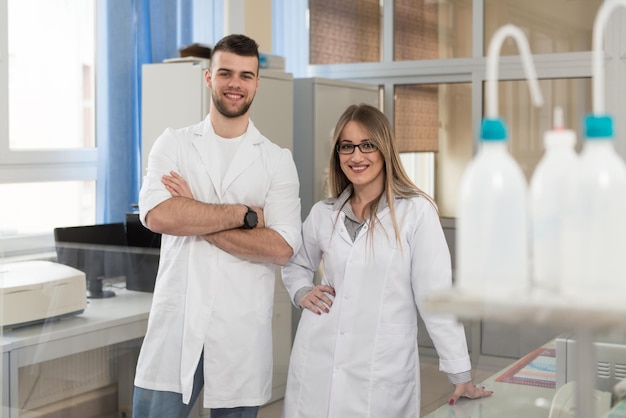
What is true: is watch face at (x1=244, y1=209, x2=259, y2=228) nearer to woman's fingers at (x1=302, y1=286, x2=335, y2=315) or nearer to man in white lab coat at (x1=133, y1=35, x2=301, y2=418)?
man in white lab coat at (x1=133, y1=35, x2=301, y2=418)

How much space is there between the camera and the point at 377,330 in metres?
2.18

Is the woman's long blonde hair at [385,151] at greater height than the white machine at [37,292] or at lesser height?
greater

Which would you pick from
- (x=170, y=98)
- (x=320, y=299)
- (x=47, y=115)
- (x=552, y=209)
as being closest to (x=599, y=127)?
(x=552, y=209)

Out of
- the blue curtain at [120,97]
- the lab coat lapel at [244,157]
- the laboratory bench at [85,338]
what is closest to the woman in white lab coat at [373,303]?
the lab coat lapel at [244,157]

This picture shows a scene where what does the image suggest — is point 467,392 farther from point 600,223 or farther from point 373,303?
point 600,223

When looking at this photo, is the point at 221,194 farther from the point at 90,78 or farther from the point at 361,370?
the point at 90,78

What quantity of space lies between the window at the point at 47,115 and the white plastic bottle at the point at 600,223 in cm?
270

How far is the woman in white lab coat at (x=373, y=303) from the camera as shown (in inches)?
85.1

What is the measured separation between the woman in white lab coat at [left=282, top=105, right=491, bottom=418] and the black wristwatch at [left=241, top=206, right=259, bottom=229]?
256 mm

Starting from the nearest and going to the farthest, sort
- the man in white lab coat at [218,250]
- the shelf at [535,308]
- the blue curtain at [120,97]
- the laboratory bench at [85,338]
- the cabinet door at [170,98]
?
the shelf at [535,308] < the man in white lab coat at [218,250] < the laboratory bench at [85,338] < the cabinet door at [170,98] < the blue curtain at [120,97]

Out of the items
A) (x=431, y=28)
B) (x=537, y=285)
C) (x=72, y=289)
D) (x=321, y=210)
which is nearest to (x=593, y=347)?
(x=537, y=285)

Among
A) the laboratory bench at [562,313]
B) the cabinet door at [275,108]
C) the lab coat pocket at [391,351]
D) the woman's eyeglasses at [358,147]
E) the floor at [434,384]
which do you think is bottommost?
the floor at [434,384]

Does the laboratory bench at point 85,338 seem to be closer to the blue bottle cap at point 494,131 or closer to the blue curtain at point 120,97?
the blue curtain at point 120,97

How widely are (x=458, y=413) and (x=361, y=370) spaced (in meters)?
0.30
